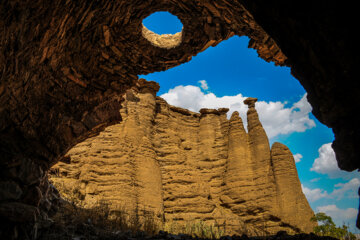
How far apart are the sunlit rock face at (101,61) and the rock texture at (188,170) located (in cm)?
729

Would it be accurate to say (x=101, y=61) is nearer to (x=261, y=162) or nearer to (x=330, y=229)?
(x=330, y=229)

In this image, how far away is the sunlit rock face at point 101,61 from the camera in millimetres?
2178

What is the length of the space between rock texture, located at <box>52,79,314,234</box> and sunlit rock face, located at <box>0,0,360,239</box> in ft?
23.9

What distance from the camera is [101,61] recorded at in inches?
239

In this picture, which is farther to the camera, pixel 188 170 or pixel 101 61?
pixel 188 170

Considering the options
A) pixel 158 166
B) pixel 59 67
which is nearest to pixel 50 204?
pixel 59 67

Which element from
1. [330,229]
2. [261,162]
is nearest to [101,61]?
[330,229]

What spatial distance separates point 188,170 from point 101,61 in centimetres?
1399

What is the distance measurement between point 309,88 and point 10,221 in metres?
4.39

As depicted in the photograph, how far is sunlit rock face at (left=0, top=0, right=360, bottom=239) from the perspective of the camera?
2.18 meters

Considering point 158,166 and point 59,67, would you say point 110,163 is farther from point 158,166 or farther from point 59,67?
point 59,67

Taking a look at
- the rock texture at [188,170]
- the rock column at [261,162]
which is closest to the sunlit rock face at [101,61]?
the rock texture at [188,170]

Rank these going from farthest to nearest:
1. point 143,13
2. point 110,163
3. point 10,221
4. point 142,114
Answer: point 142,114
point 110,163
point 143,13
point 10,221

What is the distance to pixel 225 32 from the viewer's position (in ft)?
20.6
